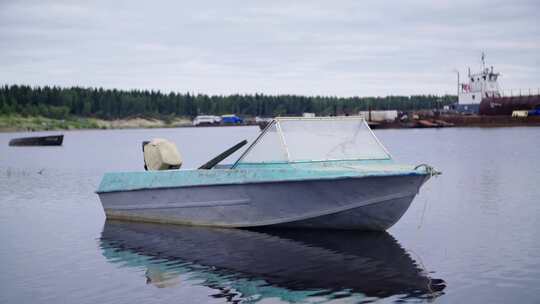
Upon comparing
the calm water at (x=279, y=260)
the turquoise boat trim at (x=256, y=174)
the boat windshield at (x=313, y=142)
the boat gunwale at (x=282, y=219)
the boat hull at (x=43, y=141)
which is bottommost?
the boat hull at (x=43, y=141)

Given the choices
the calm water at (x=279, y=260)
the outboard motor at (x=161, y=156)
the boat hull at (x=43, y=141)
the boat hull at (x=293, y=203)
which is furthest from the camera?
the boat hull at (x=43, y=141)

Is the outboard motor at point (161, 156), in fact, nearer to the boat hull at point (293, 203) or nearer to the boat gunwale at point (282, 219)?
the boat hull at point (293, 203)

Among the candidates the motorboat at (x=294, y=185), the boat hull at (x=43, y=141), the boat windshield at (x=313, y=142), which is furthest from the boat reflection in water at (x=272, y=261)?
the boat hull at (x=43, y=141)

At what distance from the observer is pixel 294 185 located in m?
Answer: 15.7

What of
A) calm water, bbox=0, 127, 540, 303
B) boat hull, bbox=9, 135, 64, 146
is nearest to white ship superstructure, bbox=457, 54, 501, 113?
boat hull, bbox=9, 135, 64, 146

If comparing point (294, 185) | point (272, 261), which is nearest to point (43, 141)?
point (294, 185)

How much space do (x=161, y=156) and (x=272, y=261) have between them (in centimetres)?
548

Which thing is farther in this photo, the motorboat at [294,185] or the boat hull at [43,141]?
the boat hull at [43,141]

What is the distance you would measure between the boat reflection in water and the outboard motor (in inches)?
59.3

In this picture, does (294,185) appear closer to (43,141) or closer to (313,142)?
(313,142)

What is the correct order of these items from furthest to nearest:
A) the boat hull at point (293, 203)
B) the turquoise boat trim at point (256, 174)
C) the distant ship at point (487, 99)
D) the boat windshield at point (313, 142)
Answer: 1. the distant ship at point (487, 99)
2. the boat windshield at point (313, 142)
3. the boat hull at point (293, 203)
4. the turquoise boat trim at point (256, 174)

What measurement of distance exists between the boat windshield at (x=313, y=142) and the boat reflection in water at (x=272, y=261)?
68.6 inches

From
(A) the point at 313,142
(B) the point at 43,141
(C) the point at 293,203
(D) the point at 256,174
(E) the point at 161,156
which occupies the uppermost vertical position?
(A) the point at 313,142

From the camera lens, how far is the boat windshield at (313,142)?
16734 millimetres
